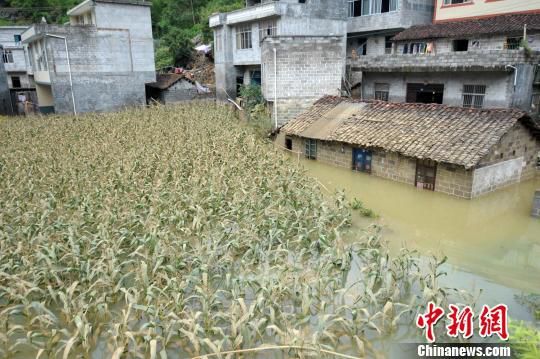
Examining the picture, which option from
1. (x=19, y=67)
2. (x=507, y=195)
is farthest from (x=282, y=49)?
(x=19, y=67)

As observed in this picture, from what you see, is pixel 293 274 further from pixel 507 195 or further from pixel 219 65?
pixel 219 65

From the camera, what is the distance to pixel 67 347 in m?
4.59

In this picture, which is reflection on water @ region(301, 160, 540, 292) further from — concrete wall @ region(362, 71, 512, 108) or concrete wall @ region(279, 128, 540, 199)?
concrete wall @ region(362, 71, 512, 108)

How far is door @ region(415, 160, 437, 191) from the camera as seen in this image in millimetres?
11883

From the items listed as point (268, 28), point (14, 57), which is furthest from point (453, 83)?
point (14, 57)

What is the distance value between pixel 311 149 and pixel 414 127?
425cm

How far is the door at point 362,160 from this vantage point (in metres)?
13.8

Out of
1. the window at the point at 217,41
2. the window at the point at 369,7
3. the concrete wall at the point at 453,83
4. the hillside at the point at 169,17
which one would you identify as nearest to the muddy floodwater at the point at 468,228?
the concrete wall at the point at 453,83

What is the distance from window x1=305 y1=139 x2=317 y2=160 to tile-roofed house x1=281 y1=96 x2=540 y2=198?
0.04 metres

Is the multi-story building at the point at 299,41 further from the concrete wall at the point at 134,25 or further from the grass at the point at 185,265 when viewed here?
the grass at the point at 185,265

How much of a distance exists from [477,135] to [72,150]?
1250cm

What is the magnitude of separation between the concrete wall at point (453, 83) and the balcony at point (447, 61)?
60 cm

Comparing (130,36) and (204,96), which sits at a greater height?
(130,36)

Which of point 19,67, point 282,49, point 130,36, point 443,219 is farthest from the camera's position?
point 19,67
